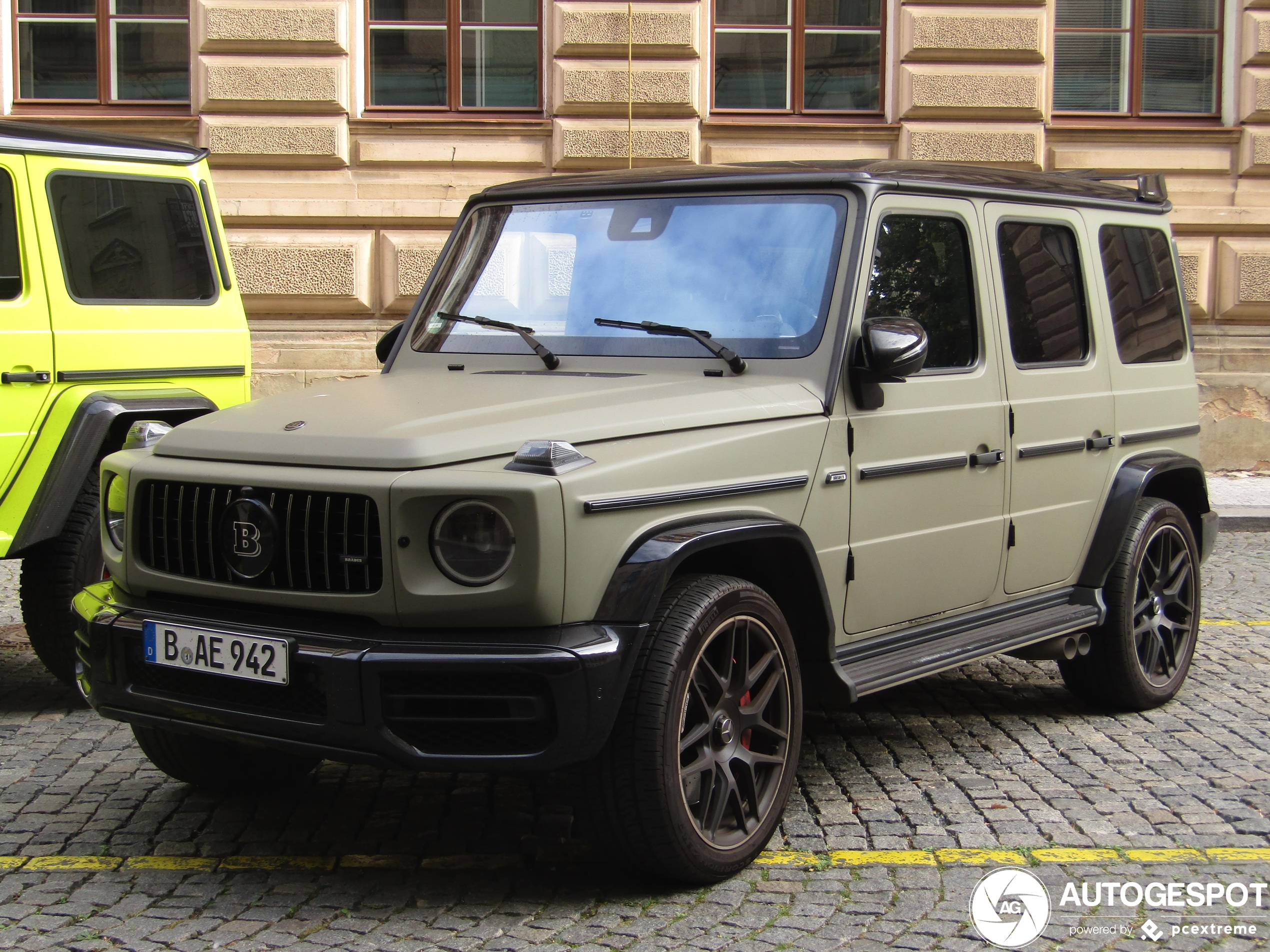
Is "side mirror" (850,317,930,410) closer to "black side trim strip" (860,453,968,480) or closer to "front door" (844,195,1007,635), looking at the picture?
"front door" (844,195,1007,635)

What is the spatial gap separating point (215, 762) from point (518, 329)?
63.4 inches

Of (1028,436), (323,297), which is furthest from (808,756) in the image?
(323,297)

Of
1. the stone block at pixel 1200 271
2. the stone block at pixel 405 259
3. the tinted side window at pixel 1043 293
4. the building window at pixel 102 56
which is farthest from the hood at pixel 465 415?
the stone block at pixel 1200 271

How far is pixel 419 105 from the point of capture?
1355cm

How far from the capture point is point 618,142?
43.4 ft

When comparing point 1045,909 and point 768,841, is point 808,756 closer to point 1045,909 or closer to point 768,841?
point 768,841

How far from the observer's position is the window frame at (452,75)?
13.5 m

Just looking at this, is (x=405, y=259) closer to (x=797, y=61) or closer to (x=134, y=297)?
(x=797, y=61)

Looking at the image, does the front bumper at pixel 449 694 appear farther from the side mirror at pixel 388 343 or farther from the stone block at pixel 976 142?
the stone block at pixel 976 142

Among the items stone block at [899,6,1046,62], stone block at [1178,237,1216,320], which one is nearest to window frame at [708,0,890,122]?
stone block at [899,6,1046,62]

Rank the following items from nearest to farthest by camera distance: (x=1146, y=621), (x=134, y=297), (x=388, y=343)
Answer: (x=388, y=343), (x=1146, y=621), (x=134, y=297)

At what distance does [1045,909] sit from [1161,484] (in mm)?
2717

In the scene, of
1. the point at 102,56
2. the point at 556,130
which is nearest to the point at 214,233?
the point at 556,130

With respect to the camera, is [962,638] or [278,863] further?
[962,638]
